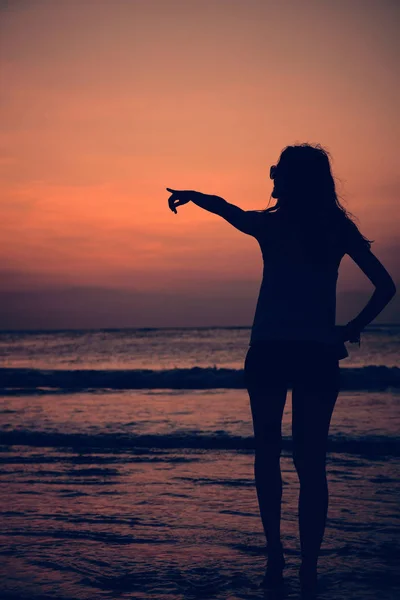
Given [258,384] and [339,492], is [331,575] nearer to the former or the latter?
[258,384]

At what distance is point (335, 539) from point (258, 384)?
1.70 m

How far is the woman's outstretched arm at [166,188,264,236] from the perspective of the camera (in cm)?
279

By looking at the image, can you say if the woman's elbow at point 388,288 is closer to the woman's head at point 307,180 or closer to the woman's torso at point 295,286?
the woman's torso at point 295,286

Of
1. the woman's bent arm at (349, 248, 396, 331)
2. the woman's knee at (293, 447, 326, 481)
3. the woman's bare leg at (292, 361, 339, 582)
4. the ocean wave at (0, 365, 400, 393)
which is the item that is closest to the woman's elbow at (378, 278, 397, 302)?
the woman's bent arm at (349, 248, 396, 331)

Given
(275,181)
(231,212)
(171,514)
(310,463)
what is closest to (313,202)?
(275,181)

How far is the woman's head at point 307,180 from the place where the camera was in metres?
2.86

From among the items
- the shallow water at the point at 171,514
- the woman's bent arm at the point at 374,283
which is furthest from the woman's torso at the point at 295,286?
the shallow water at the point at 171,514

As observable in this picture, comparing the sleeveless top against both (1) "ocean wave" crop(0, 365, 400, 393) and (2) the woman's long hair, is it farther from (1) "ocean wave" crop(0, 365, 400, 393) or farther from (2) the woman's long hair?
(1) "ocean wave" crop(0, 365, 400, 393)

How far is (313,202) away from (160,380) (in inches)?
691

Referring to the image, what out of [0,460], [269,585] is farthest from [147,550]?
[0,460]

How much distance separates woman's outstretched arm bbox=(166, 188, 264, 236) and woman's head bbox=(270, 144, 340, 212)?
0.18 metres

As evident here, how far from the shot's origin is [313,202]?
9.35ft

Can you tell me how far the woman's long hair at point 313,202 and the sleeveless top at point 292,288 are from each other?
0.10ft

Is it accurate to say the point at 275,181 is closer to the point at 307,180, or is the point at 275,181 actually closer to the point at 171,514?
the point at 307,180
